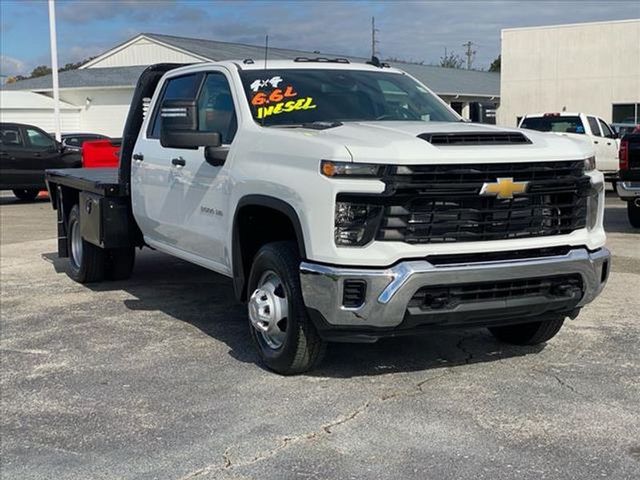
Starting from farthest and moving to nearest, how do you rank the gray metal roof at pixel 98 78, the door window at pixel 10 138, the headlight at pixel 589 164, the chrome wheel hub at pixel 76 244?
the gray metal roof at pixel 98 78, the door window at pixel 10 138, the chrome wheel hub at pixel 76 244, the headlight at pixel 589 164

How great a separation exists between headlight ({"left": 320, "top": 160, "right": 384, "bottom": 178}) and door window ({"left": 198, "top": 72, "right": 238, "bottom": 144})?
1424 millimetres

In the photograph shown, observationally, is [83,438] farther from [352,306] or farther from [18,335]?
[18,335]

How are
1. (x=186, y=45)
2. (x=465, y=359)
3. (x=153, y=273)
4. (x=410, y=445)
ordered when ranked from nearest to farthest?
1. (x=410, y=445)
2. (x=465, y=359)
3. (x=153, y=273)
4. (x=186, y=45)

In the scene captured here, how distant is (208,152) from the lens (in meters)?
5.81

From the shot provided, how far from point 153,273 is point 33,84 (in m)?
37.2

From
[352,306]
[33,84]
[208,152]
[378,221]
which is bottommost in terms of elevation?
[352,306]

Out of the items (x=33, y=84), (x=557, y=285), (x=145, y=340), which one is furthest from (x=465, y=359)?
(x=33, y=84)

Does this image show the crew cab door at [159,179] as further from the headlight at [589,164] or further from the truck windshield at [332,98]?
the headlight at [589,164]

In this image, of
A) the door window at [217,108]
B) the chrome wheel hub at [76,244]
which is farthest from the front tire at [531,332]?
the chrome wheel hub at [76,244]

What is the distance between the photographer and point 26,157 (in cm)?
1927

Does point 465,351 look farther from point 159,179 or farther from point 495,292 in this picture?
point 159,179

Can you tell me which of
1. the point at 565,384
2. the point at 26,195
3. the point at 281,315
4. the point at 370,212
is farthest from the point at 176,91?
the point at 26,195

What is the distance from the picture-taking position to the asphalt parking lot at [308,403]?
158 inches

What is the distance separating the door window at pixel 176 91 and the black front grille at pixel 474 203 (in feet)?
8.49
